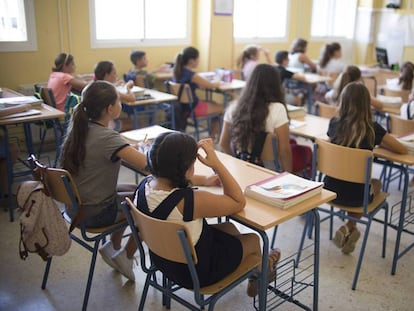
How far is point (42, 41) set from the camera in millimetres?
5043

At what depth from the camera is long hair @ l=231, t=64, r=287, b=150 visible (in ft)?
9.54

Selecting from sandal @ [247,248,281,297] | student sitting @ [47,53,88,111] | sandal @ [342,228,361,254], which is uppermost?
student sitting @ [47,53,88,111]

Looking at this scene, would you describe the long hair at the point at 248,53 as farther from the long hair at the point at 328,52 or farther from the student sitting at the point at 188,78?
the student sitting at the point at 188,78

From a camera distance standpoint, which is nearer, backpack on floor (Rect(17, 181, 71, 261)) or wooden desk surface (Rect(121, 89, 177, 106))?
backpack on floor (Rect(17, 181, 71, 261))

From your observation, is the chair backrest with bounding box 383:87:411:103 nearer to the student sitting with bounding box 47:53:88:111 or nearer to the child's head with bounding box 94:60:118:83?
the child's head with bounding box 94:60:118:83

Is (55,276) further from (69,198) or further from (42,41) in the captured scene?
(42,41)

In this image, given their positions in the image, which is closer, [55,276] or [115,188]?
[115,188]

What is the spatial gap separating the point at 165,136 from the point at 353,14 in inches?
302

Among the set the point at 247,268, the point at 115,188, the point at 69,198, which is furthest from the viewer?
the point at 115,188

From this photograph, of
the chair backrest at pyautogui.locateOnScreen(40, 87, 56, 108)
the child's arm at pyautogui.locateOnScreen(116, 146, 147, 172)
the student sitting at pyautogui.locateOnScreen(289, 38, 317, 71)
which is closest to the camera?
the child's arm at pyautogui.locateOnScreen(116, 146, 147, 172)

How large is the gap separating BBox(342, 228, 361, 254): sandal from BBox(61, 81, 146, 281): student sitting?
141 cm

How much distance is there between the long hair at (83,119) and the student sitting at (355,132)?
51.6 inches

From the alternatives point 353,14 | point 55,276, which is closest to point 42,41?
point 55,276

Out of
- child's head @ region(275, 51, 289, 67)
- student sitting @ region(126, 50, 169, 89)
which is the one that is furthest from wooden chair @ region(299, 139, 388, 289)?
child's head @ region(275, 51, 289, 67)
